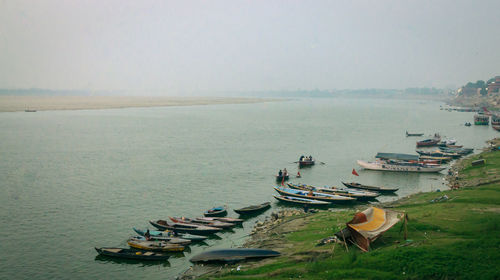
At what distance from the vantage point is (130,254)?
81.3 feet

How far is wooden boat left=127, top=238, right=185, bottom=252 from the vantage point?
82.9ft

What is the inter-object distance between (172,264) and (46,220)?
14.3 m

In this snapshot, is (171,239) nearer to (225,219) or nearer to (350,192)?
(225,219)

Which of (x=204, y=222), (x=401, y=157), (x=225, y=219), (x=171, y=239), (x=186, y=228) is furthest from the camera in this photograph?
(x=401, y=157)

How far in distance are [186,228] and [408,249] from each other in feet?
54.3

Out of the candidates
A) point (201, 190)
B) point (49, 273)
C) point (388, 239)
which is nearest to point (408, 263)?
point (388, 239)

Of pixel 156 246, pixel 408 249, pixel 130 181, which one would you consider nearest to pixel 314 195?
pixel 156 246

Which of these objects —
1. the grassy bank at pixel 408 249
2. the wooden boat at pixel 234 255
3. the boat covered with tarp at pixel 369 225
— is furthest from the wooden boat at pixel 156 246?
the boat covered with tarp at pixel 369 225

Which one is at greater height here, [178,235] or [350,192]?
[350,192]

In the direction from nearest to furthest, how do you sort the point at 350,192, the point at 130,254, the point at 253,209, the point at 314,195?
1. the point at 130,254
2. the point at 253,209
3. the point at 314,195
4. the point at 350,192

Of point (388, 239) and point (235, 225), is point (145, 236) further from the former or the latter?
point (388, 239)

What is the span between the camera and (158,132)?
9494 cm

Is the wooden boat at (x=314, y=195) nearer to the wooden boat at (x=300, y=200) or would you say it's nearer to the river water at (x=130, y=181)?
the wooden boat at (x=300, y=200)

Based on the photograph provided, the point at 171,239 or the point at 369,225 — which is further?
the point at 171,239
